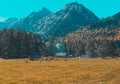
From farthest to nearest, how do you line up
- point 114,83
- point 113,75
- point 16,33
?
point 16,33, point 113,75, point 114,83

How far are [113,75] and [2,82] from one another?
16.4 metres

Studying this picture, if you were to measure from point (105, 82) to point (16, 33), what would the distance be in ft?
435

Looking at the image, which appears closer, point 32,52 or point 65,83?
point 65,83

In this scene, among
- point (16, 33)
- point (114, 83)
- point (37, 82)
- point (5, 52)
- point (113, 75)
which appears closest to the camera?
point (114, 83)

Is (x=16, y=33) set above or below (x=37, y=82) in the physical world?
above

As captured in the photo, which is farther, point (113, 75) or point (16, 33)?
Answer: point (16, 33)

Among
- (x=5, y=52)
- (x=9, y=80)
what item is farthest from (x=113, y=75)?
(x=5, y=52)

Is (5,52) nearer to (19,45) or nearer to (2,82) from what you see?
(19,45)

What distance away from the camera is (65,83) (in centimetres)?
4209

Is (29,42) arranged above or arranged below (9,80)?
above

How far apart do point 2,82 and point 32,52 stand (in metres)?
135

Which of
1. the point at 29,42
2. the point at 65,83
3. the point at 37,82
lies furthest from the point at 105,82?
the point at 29,42

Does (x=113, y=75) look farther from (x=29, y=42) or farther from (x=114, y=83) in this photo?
(x=29, y=42)

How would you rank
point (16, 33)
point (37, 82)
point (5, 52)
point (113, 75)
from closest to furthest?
point (37, 82), point (113, 75), point (5, 52), point (16, 33)
